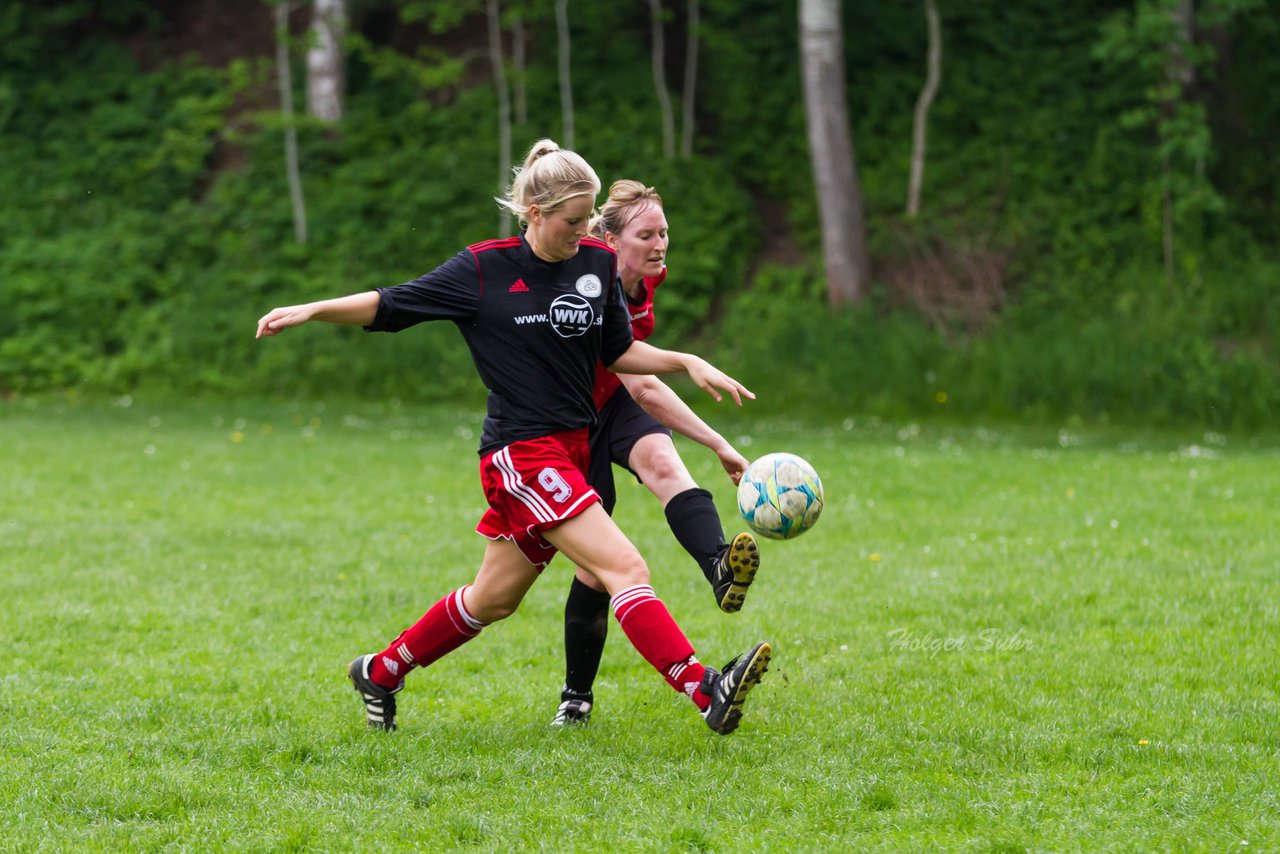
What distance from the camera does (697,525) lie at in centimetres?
529

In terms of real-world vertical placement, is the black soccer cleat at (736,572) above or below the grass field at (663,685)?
above

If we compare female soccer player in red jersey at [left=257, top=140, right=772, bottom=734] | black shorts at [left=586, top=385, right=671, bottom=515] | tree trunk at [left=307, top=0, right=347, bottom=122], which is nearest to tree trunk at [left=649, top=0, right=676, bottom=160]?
tree trunk at [left=307, top=0, right=347, bottom=122]

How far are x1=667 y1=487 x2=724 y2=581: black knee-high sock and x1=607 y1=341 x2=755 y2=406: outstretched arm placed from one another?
0.44 m

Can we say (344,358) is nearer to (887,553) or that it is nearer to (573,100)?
(573,100)

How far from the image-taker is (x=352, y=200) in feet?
74.5

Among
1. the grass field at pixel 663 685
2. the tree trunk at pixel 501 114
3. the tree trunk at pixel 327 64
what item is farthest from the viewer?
the tree trunk at pixel 327 64

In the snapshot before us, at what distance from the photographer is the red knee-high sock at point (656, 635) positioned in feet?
16.0

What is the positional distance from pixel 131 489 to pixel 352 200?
11.4 m

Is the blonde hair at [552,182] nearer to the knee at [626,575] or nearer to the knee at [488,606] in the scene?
the knee at [626,575]

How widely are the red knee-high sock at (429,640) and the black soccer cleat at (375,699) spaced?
0.08ft

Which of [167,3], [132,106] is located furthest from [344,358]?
[167,3]

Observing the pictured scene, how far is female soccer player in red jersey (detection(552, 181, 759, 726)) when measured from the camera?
5.40 m

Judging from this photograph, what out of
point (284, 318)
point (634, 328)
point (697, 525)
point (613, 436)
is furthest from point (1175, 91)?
point (284, 318)

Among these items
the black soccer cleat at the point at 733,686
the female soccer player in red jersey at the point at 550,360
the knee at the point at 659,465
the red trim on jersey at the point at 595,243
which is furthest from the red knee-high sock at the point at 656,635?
the red trim on jersey at the point at 595,243
